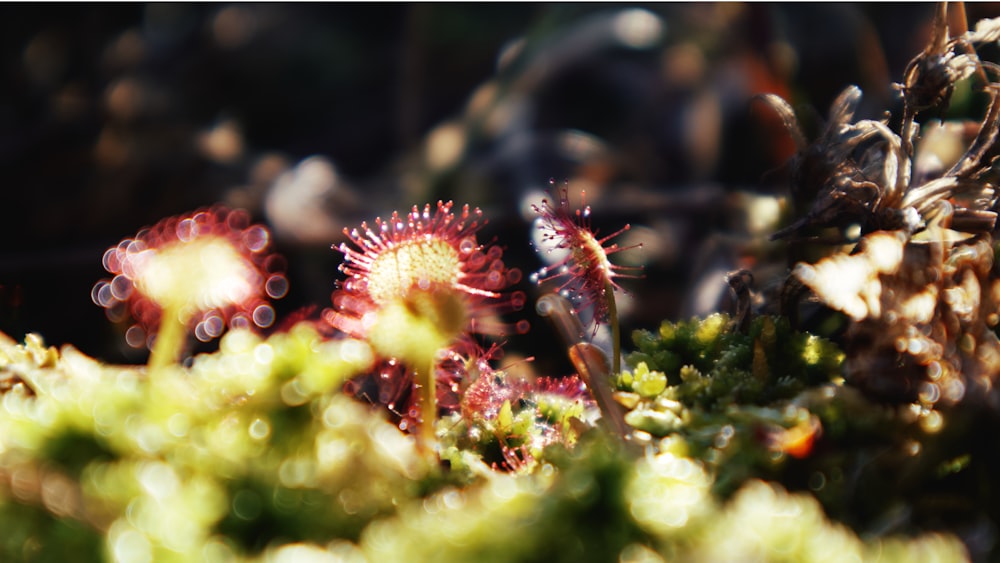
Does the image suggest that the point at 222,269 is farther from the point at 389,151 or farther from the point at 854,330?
the point at 389,151

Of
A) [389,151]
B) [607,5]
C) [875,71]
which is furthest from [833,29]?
[389,151]

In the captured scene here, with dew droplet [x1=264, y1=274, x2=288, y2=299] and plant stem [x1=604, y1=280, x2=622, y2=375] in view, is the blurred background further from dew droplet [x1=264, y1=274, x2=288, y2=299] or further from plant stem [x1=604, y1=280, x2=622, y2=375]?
plant stem [x1=604, y1=280, x2=622, y2=375]

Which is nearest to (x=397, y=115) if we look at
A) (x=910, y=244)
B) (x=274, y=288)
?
(x=274, y=288)

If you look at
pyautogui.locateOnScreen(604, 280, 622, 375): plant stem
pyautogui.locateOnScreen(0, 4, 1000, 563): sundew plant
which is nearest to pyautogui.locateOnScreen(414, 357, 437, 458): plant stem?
pyautogui.locateOnScreen(0, 4, 1000, 563): sundew plant

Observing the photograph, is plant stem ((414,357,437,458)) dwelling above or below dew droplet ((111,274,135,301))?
below

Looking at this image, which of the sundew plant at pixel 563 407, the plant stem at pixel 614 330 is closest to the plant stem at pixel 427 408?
the sundew plant at pixel 563 407

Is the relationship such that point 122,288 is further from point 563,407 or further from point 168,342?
point 563,407
